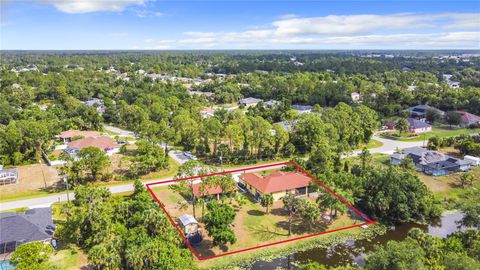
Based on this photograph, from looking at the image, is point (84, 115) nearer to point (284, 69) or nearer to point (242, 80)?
point (242, 80)

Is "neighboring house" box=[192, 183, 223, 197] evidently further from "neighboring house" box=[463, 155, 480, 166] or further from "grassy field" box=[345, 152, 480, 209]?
"neighboring house" box=[463, 155, 480, 166]

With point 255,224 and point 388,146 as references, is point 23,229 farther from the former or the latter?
point 388,146

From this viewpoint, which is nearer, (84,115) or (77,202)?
(77,202)

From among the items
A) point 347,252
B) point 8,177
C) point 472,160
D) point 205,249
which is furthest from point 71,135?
point 472,160

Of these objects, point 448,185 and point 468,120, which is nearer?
point 448,185

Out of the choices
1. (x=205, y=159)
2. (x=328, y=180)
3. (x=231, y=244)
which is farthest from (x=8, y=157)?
(x=328, y=180)

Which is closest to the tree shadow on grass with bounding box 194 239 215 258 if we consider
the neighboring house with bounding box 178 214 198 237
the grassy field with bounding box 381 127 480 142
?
the neighboring house with bounding box 178 214 198 237
